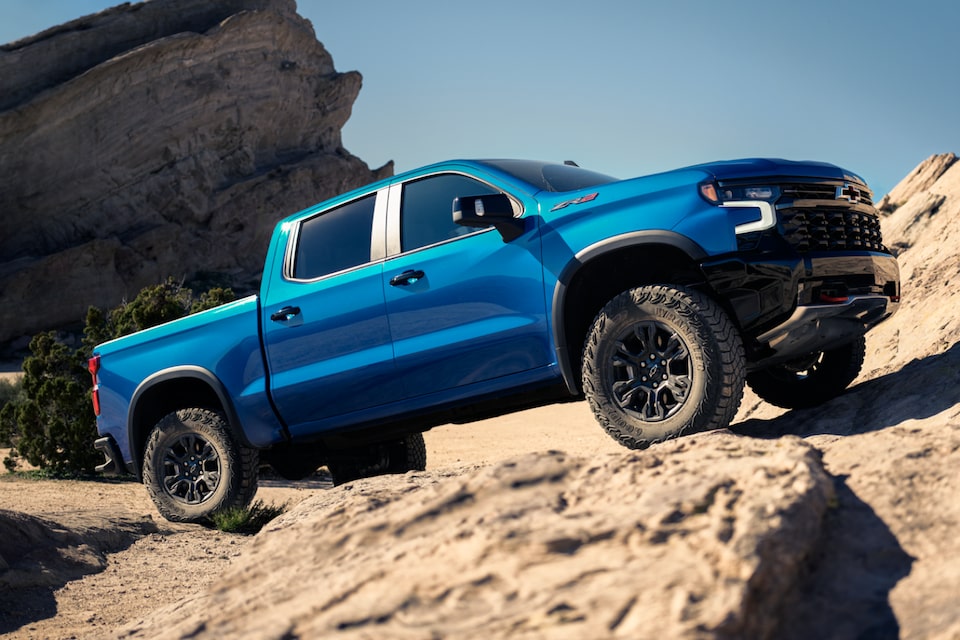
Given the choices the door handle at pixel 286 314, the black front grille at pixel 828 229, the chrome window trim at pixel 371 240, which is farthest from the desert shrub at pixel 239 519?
the black front grille at pixel 828 229

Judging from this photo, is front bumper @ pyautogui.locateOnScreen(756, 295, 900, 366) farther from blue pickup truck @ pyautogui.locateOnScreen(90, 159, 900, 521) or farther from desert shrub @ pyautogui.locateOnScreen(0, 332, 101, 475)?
desert shrub @ pyautogui.locateOnScreen(0, 332, 101, 475)

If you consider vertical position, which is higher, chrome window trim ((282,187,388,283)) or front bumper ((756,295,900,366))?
chrome window trim ((282,187,388,283))

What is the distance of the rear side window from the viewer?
6.13 metres

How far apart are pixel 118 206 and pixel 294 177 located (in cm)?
871

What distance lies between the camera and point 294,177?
4759 centimetres

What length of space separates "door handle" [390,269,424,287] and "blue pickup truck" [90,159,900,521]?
0.05 ft

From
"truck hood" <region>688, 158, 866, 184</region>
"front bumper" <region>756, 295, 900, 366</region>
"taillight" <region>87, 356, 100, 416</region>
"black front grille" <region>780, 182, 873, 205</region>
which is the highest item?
"truck hood" <region>688, 158, 866, 184</region>

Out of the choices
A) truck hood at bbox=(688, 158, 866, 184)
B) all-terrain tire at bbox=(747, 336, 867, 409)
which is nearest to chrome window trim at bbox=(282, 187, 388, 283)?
truck hood at bbox=(688, 158, 866, 184)

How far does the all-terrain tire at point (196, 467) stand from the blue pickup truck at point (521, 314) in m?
0.02

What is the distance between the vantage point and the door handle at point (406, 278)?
5590 millimetres

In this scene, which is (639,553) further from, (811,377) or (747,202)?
(811,377)

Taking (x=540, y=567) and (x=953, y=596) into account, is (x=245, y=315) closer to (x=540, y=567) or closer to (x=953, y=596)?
(x=540, y=567)

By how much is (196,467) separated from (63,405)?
25.3 feet

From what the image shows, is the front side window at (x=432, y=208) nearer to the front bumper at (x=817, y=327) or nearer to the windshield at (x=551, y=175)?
the windshield at (x=551, y=175)
